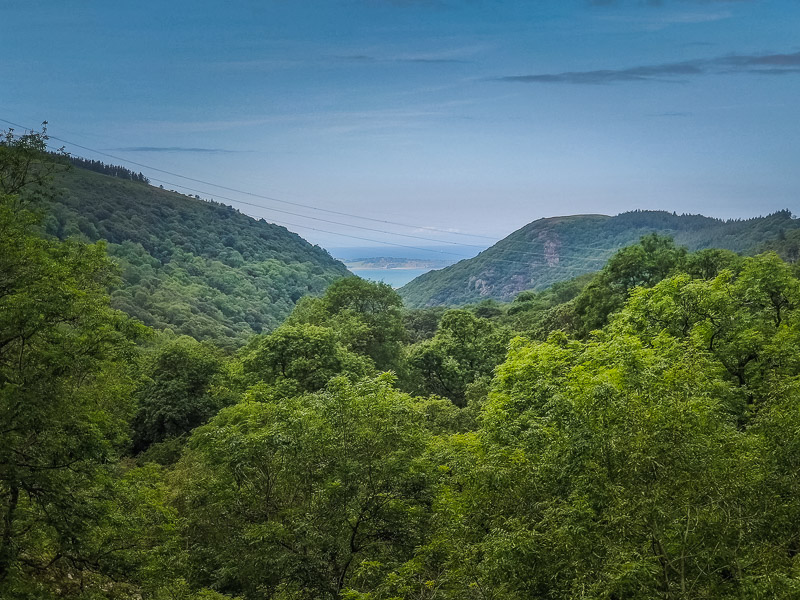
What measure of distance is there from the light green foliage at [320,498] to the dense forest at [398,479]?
68mm

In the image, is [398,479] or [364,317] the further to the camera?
[364,317]

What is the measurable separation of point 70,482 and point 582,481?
39.2ft

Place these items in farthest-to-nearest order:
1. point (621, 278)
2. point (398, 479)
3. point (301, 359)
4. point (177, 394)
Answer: point (621, 278), point (177, 394), point (301, 359), point (398, 479)

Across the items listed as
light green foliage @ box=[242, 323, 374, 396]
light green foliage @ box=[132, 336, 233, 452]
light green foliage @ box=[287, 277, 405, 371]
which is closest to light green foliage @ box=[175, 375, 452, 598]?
light green foliage @ box=[242, 323, 374, 396]

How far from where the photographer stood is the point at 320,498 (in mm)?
17172

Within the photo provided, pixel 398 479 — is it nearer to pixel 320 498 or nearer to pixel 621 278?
pixel 320 498

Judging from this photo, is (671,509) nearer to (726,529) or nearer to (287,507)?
(726,529)

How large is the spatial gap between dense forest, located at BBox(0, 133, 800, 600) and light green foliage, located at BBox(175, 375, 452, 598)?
0.07 metres

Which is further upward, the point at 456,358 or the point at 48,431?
the point at 48,431

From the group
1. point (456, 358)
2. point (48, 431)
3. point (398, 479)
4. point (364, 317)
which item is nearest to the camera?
point (48, 431)

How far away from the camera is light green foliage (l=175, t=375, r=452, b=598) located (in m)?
16.9

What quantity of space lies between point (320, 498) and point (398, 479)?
2298 millimetres

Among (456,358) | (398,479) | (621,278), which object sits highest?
(621,278)

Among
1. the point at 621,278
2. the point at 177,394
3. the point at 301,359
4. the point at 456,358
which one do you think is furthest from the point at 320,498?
the point at 456,358
